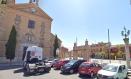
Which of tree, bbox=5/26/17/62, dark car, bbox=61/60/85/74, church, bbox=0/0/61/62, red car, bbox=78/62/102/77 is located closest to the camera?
red car, bbox=78/62/102/77

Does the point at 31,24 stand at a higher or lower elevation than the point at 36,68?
higher

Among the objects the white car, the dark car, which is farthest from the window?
the white car

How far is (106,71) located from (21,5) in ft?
96.8

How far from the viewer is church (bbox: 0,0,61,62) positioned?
119ft

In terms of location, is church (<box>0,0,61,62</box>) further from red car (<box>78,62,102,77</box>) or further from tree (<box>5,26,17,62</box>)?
red car (<box>78,62,102,77</box>)

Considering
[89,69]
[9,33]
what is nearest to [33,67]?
[89,69]

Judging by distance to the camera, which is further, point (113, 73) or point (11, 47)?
point (11, 47)

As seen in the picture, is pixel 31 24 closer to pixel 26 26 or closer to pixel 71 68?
pixel 26 26

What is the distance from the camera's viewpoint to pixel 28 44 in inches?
1556

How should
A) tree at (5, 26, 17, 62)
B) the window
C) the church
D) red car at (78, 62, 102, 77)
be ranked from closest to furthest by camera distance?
1. red car at (78, 62, 102, 77)
2. tree at (5, 26, 17, 62)
3. the church
4. the window

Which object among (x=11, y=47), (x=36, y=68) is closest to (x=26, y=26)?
(x=11, y=47)

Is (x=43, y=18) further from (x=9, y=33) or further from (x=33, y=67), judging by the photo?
(x=33, y=67)

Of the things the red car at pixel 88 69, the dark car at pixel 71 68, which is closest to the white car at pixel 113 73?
the red car at pixel 88 69

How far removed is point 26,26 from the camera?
3997 cm
